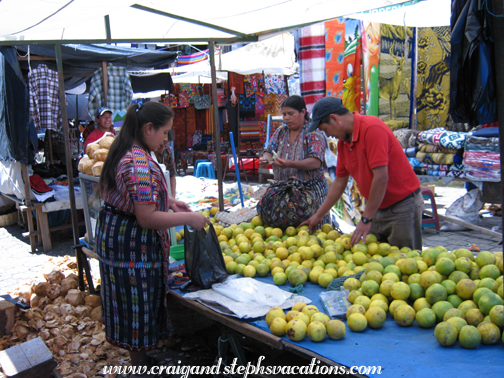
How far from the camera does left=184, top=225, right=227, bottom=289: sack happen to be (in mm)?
2838

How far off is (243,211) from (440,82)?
4.45 meters

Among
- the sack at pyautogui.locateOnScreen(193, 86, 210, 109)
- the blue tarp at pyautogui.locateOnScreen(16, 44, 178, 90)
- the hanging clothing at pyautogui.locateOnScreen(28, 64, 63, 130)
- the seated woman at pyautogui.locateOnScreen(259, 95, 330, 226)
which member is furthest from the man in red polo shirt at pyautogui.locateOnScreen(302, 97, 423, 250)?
the sack at pyautogui.locateOnScreen(193, 86, 210, 109)

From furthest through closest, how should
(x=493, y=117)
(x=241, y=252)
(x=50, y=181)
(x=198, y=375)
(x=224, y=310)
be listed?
(x=50, y=181) < (x=241, y=252) < (x=198, y=375) < (x=224, y=310) < (x=493, y=117)

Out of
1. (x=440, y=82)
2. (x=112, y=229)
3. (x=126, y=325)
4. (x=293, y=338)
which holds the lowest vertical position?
(x=126, y=325)

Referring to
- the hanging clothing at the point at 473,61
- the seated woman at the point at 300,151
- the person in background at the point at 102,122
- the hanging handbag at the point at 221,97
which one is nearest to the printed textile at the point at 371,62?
the seated woman at the point at 300,151

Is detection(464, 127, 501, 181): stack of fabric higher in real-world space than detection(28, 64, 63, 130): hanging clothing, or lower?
lower

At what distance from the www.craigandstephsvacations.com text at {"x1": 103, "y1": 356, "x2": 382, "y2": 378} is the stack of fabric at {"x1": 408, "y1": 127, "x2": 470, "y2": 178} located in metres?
4.94

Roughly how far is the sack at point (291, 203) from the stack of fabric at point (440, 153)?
3.59 metres

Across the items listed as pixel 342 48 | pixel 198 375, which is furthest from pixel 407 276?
pixel 342 48

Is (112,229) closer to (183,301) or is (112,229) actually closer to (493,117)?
(183,301)

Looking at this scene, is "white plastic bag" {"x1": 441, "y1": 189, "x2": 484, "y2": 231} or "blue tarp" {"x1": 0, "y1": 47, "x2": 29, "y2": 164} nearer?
"blue tarp" {"x1": 0, "y1": 47, "x2": 29, "y2": 164}

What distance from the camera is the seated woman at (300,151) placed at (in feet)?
12.4

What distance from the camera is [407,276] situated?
246cm

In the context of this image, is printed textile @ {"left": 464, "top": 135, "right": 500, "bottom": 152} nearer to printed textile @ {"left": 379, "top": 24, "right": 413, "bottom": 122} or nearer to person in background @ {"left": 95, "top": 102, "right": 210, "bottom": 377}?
printed textile @ {"left": 379, "top": 24, "right": 413, "bottom": 122}
